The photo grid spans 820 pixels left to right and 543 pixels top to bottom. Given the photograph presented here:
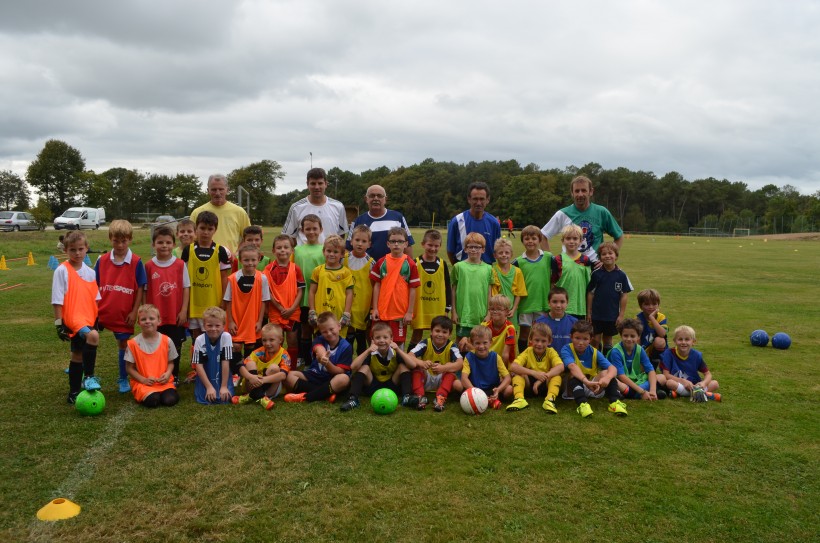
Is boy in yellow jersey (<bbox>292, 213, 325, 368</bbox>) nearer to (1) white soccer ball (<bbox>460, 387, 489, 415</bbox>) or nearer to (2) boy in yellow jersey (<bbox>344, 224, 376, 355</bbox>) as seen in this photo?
(2) boy in yellow jersey (<bbox>344, 224, 376, 355</bbox>)

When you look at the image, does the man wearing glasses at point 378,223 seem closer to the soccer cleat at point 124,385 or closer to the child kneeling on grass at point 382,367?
the child kneeling on grass at point 382,367

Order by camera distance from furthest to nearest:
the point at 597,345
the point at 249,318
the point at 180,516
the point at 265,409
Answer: the point at 597,345
the point at 249,318
the point at 265,409
the point at 180,516

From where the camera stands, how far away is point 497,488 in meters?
3.91

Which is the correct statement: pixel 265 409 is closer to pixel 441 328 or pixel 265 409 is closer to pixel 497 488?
pixel 441 328

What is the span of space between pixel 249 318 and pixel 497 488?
3507 mm

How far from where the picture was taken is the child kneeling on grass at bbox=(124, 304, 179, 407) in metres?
5.58

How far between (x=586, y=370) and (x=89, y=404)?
192 inches

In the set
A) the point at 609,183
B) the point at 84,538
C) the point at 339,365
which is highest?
the point at 609,183

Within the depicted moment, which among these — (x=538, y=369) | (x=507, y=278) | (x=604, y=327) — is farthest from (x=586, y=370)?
(x=507, y=278)

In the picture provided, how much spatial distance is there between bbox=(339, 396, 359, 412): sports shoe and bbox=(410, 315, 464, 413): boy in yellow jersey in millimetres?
620

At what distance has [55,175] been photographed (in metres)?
67.5

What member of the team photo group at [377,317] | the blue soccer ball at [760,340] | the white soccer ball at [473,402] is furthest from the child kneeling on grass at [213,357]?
the blue soccer ball at [760,340]

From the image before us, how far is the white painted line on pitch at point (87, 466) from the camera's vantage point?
332 centimetres

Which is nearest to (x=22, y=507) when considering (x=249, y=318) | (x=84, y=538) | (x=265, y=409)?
(x=84, y=538)
